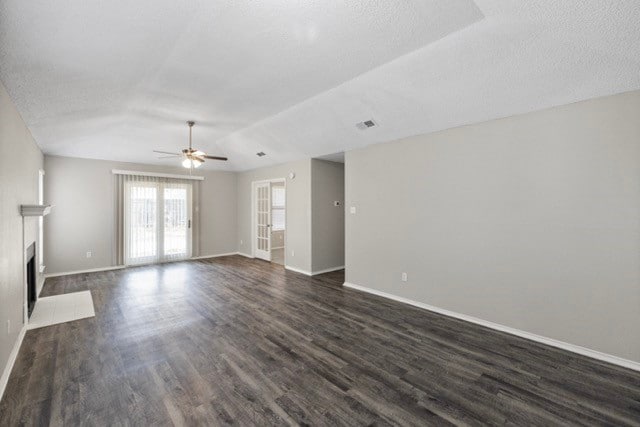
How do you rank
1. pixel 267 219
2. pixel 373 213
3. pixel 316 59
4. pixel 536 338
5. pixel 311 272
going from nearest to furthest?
1. pixel 316 59
2. pixel 536 338
3. pixel 373 213
4. pixel 311 272
5. pixel 267 219

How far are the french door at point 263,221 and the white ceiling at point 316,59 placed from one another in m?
3.34

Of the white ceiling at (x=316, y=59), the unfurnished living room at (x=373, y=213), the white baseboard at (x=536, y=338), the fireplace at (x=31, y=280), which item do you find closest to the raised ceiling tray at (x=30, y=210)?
the unfurnished living room at (x=373, y=213)

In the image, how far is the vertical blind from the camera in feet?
21.3

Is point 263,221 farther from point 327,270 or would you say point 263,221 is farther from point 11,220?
point 11,220

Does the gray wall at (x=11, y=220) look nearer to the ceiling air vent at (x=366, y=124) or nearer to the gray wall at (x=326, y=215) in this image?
the ceiling air vent at (x=366, y=124)

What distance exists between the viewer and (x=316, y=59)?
8.78 feet

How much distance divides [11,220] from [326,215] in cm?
471

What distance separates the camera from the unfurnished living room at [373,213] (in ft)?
6.68

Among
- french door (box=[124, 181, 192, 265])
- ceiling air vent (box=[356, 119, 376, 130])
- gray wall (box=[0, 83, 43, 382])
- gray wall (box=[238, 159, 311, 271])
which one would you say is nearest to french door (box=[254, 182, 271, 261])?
gray wall (box=[238, 159, 311, 271])

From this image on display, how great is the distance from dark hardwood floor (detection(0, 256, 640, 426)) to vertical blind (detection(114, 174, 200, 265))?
2.92 m

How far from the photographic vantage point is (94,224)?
6.19m

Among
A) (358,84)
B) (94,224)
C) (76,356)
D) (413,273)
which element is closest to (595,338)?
(413,273)

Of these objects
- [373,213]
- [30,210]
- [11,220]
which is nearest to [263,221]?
[373,213]

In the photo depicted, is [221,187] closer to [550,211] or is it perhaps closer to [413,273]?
[413,273]
